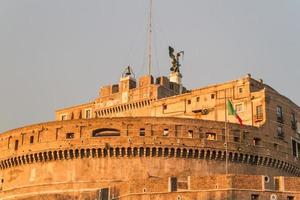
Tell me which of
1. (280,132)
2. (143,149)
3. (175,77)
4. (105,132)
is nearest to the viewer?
(143,149)

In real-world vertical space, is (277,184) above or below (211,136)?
below

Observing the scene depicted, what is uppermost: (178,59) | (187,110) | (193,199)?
(178,59)

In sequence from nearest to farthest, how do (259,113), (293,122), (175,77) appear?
(259,113)
(293,122)
(175,77)

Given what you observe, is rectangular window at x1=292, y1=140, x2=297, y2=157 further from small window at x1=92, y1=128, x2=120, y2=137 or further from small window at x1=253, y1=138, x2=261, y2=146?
small window at x1=92, y1=128, x2=120, y2=137

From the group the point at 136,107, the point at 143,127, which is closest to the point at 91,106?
the point at 136,107

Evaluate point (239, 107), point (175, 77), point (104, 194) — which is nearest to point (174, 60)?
point (175, 77)

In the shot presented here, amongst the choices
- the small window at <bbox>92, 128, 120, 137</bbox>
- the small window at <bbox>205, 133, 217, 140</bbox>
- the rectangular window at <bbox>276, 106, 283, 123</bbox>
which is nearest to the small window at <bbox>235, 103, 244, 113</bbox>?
the rectangular window at <bbox>276, 106, 283, 123</bbox>

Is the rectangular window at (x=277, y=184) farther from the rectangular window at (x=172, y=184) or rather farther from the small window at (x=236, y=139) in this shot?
the small window at (x=236, y=139)

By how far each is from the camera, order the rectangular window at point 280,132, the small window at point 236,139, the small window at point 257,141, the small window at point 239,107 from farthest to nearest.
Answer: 1. the small window at point 239,107
2. the rectangular window at point 280,132
3. the small window at point 257,141
4. the small window at point 236,139

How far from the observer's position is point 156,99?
60469 mm

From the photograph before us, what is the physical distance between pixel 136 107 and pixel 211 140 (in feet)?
42.2

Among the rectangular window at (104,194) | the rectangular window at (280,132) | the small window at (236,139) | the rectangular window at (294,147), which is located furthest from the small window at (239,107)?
the rectangular window at (104,194)

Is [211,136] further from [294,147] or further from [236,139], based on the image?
[294,147]

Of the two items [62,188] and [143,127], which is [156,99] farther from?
[62,188]
